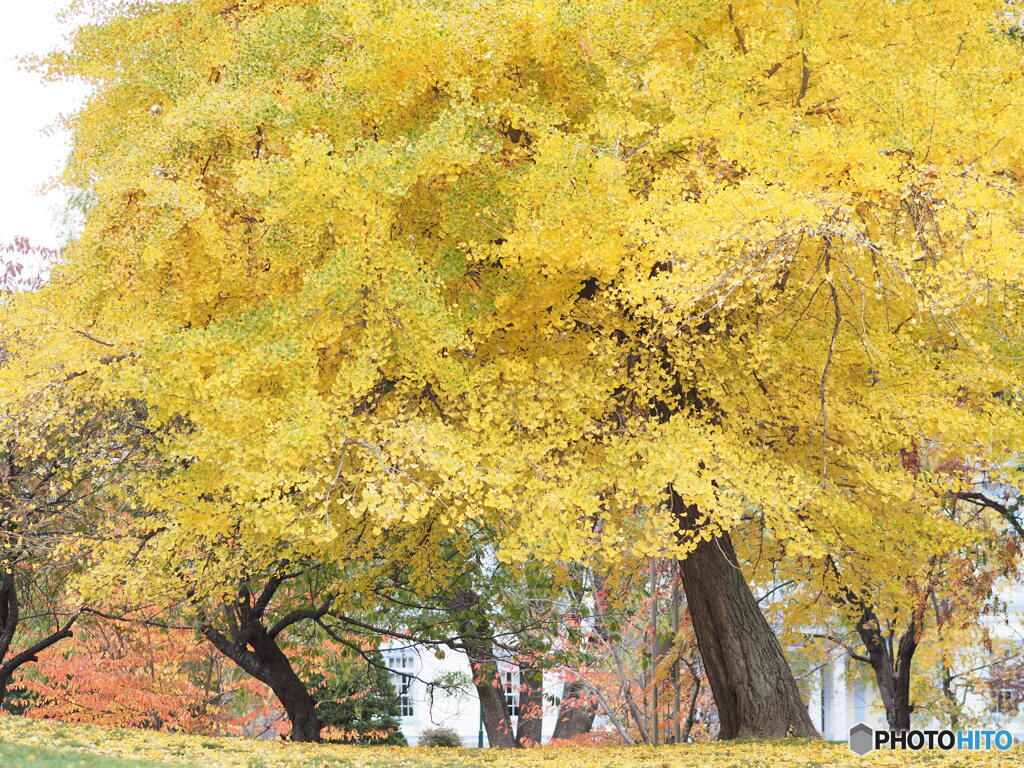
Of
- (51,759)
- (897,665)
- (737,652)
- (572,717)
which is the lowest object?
(572,717)

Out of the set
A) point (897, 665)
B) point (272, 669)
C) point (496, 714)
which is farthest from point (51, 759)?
point (496, 714)

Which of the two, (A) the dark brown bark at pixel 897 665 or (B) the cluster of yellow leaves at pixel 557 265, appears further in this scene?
(A) the dark brown bark at pixel 897 665

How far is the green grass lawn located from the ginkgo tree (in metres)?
2.16

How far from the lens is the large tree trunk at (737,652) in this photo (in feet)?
34.6

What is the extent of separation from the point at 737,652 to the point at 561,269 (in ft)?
15.5

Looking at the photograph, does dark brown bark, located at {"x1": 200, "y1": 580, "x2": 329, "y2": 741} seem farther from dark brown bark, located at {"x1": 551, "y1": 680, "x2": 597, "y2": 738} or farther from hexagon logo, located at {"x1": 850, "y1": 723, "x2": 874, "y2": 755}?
hexagon logo, located at {"x1": 850, "y1": 723, "x2": 874, "y2": 755}

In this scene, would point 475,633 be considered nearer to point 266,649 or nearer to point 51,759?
point 266,649

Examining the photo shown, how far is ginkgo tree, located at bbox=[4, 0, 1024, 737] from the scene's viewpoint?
307 inches

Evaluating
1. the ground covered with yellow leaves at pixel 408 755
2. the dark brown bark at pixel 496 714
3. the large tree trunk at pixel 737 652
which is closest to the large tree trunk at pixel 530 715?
the dark brown bark at pixel 496 714

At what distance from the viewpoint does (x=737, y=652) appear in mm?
Answer: 10547

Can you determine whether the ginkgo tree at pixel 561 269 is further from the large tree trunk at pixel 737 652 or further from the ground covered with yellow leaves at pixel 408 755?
the ground covered with yellow leaves at pixel 408 755

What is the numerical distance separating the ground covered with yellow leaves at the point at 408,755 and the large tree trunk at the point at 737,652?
0.55 meters

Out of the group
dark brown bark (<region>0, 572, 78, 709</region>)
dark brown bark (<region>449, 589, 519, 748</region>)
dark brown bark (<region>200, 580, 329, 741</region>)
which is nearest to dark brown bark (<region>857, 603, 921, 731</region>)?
dark brown bark (<region>449, 589, 519, 748</region>)

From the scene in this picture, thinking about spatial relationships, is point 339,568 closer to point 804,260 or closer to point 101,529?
point 101,529
